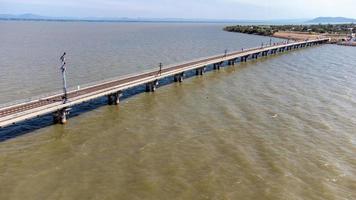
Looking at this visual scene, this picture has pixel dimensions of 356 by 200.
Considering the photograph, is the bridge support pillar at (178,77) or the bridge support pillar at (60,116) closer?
the bridge support pillar at (60,116)

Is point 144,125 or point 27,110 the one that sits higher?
point 27,110

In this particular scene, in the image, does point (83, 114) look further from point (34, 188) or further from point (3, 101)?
point (34, 188)

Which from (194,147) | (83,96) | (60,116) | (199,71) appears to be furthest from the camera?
(199,71)

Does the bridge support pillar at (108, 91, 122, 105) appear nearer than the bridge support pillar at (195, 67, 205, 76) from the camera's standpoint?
Yes

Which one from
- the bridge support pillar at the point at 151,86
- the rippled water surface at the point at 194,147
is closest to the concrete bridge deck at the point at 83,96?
the bridge support pillar at the point at 151,86

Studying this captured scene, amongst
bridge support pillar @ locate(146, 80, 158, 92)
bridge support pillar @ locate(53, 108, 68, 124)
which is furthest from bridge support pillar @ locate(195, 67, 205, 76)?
bridge support pillar @ locate(53, 108, 68, 124)

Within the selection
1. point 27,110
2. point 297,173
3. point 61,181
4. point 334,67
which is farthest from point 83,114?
point 334,67

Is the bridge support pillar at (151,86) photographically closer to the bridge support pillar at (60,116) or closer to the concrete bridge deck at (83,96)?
the concrete bridge deck at (83,96)

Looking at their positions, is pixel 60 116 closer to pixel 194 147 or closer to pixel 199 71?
pixel 194 147

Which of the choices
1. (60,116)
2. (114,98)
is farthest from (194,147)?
(114,98)

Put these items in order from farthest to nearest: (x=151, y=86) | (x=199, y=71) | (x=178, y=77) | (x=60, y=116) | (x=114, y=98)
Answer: (x=199, y=71) < (x=178, y=77) < (x=151, y=86) < (x=114, y=98) < (x=60, y=116)

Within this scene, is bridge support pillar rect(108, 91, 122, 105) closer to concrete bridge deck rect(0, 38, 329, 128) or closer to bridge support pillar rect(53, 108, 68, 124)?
concrete bridge deck rect(0, 38, 329, 128)
